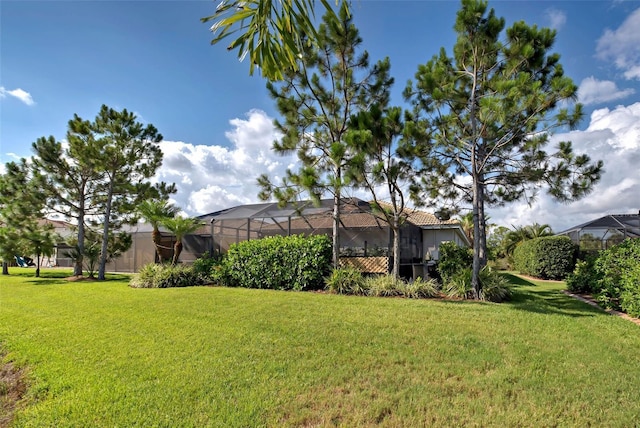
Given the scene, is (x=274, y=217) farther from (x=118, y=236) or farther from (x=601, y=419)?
(x=601, y=419)

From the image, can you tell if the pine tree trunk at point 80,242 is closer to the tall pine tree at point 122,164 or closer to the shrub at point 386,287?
the tall pine tree at point 122,164

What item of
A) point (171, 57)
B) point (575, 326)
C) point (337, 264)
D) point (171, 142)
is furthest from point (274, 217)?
point (575, 326)

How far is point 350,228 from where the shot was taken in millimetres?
11781

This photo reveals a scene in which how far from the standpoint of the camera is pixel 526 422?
284cm

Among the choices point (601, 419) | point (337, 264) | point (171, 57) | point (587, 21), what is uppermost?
point (587, 21)

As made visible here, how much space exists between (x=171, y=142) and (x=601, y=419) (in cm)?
1716

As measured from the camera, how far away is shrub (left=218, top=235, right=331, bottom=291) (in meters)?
10.2

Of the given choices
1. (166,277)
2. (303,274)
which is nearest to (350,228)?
(303,274)

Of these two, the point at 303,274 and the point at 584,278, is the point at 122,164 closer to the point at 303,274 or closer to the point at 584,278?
the point at 303,274

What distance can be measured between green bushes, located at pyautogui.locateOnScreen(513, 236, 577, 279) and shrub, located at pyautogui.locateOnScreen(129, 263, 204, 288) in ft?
48.6

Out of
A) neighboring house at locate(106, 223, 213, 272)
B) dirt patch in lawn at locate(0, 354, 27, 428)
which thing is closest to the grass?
dirt patch in lawn at locate(0, 354, 27, 428)

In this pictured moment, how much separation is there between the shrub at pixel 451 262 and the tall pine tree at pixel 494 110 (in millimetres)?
698

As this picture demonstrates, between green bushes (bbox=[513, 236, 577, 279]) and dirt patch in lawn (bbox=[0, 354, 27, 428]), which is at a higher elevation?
green bushes (bbox=[513, 236, 577, 279])

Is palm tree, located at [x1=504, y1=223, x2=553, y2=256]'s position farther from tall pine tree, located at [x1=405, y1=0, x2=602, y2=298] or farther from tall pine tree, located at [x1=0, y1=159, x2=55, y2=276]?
tall pine tree, located at [x1=0, y1=159, x2=55, y2=276]
